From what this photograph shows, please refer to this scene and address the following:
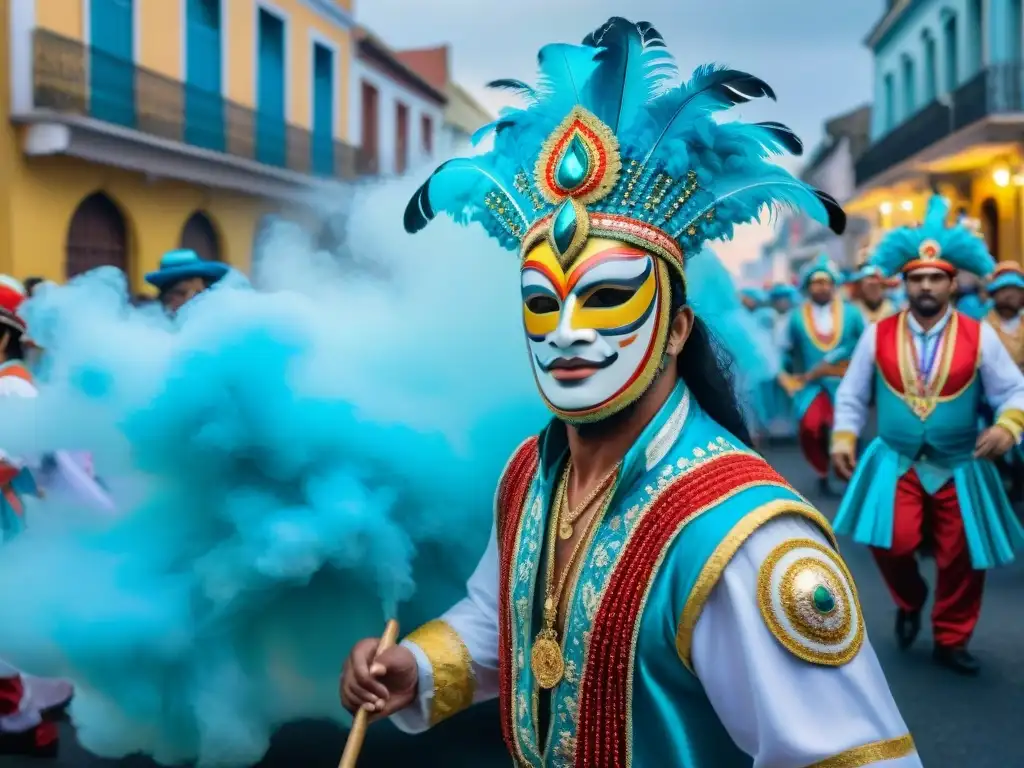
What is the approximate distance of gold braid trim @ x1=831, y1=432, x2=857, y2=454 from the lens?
533cm

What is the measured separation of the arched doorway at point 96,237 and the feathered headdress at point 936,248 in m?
10.5

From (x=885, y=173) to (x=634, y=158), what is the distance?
78.3 ft

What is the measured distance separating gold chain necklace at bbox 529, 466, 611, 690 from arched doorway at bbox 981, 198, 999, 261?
20.2 m

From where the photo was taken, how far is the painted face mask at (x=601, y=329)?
6.54ft

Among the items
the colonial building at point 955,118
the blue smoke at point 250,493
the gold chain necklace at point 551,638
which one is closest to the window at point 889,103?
the colonial building at point 955,118

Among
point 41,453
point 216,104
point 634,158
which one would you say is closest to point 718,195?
point 634,158

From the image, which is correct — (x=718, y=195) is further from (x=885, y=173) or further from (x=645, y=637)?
(x=885, y=173)

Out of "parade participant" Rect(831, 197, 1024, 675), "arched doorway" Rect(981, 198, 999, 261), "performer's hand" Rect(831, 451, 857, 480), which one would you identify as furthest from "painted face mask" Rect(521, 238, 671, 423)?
"arched doorway" Rect(981, 198, 999, 261)

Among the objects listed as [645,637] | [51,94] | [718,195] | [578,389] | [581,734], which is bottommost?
[581,734]

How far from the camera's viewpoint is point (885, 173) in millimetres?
24297

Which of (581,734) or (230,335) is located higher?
(230,335)

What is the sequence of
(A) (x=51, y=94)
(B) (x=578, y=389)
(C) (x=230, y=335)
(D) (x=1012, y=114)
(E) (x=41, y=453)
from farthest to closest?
(D) (x=1012, y=114) → (A) (x=51, y=94) → (E) (x=41, y=453) → (C) (x=230, y=335) → (B) (x=578, y=389)

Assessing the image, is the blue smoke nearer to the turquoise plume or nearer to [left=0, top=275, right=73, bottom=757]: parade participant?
[left=0, top=275, right=73, bottom=757]: parade participant

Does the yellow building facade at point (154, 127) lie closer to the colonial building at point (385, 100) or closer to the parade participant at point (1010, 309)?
the colonial building at point (385, 100)
